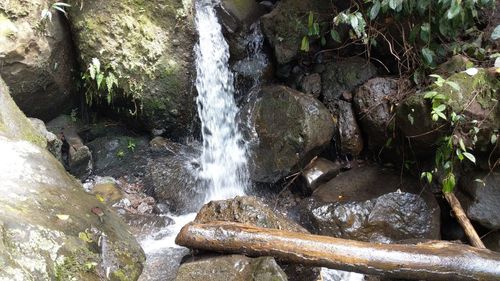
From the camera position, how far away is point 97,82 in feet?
18.9

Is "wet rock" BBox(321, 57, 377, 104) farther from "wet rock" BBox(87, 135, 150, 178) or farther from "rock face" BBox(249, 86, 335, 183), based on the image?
"wet rock" BBox(87, 135, 150, 178)

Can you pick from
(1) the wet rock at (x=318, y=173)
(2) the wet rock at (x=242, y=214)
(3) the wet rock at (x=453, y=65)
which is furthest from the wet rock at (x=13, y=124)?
(3) the wet rock at (x=453, y=65)

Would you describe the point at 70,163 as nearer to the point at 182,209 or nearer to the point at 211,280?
the point at 182,209

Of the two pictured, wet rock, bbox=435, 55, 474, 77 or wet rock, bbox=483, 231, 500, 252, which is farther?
wet rock, bbox=435, 55, 474, 77

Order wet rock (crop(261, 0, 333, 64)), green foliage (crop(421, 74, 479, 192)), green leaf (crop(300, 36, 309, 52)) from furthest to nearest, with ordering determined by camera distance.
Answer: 1. wet rock (crop(261, 0, 333, 64))
2. green leaf (crop(300, 36, 309, 52))
3. green foliage (crop(421, 74, 479, 192))

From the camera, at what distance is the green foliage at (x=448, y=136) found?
4508mm

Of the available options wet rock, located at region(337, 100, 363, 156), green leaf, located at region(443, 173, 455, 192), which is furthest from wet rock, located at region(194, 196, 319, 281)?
wet rock, located at region(337, 100, 363, 156)

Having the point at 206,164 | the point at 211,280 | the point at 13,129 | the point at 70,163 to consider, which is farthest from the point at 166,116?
the point at 211,280

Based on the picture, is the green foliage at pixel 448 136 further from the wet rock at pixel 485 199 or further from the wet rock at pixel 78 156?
the wet rock at pixel 78 156

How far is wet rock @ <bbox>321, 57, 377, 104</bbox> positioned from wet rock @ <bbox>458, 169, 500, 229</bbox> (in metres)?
2.07

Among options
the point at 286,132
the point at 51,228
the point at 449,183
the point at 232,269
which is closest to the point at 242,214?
the point at 232,269

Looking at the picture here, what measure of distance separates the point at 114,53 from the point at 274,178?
2840mm

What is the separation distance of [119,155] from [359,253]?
400 centimetres

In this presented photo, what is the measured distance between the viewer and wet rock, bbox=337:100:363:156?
5.98 m
